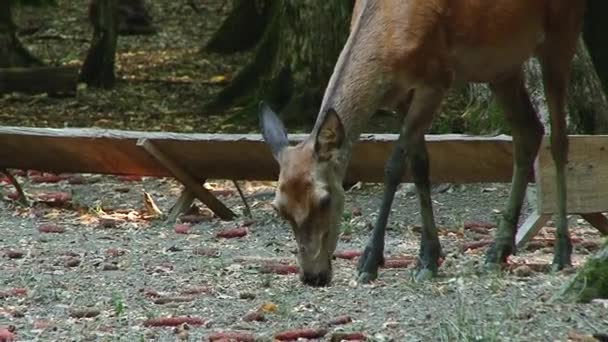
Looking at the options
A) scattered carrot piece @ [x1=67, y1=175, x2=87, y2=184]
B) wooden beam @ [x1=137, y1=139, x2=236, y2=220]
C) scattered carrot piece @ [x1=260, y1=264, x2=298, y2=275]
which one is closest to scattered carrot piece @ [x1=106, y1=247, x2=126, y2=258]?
scattered carrot piece @ [x1=260, y1=264, x2=298, y2=275]

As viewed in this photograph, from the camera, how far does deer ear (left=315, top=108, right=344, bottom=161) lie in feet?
26.1

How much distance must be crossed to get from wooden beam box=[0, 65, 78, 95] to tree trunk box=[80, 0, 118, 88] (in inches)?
38.5

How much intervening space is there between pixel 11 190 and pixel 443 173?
4.13 metres

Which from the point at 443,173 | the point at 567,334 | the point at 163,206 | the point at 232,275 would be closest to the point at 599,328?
the point at 567,334

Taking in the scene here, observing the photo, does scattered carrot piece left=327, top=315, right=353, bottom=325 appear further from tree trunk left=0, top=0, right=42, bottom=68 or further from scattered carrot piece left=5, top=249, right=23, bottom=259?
tree trunk left=0, top=0, right=42, bottom=68

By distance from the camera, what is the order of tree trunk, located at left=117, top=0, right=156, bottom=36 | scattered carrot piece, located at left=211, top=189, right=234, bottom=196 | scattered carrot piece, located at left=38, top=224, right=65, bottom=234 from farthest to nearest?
tree trunk, located at left=117, top=0, right=156, bottom=36
scattered carrot piece, located at left=211, top=189, right=234, bottom=196
scattered carrot piece, located at left=38, top=224, right=65, bottom=234

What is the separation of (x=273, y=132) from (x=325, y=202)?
0.55m

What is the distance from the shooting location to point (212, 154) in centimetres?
1110

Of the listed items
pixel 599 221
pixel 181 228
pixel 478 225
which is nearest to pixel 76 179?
pixel 181 228

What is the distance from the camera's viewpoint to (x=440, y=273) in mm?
8555

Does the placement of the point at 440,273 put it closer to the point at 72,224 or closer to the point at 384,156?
the point at 384,156

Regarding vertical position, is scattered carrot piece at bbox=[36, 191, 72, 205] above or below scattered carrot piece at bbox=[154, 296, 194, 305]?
below

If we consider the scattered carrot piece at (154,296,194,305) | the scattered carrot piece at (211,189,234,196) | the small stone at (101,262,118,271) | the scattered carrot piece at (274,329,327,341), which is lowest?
the scattered carrot piece at (211,189,234,196)

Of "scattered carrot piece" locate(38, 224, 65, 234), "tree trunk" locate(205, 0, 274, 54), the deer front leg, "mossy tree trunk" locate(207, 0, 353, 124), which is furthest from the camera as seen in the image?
"tree trunk" locate(205, 0, 274, 54)
